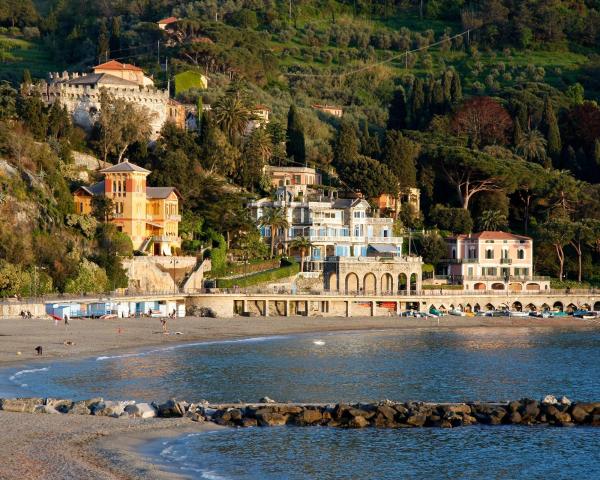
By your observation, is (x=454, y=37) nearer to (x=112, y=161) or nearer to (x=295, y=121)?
(x=295, y=121)

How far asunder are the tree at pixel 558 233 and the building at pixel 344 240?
12.4m

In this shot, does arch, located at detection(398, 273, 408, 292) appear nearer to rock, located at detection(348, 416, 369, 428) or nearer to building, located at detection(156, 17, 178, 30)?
building, located at detection(156, 17, 178, 30)

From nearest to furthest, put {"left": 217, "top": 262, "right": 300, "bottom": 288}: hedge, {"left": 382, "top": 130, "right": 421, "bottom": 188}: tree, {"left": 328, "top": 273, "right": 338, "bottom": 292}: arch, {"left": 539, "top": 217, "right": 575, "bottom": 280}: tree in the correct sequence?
{"left": 217, "top": 262, "right": 300, "bottom": 288}: hedge → {"left": 328, "top": 273, "right": 338, "bottom": 292}: arch → {"left": 539, "top": 217, "right": 575, "bottom": 280}: tree → {"left": 382, "top": 130, "right": 421, "bottom": 188}: tree

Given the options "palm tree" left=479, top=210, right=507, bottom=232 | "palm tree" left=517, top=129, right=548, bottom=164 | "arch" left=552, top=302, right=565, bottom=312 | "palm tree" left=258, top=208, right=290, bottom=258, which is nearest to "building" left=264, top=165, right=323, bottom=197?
"palm tree" left=258, top=208, right=290, bottom=258

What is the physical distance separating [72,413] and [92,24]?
121m

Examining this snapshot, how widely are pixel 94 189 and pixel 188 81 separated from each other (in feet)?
93.4

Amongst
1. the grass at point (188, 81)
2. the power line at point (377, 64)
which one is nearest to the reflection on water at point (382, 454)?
the grass at point (188, 81)

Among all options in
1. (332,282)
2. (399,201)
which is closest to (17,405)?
(332,282)

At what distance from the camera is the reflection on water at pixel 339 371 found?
152 ft

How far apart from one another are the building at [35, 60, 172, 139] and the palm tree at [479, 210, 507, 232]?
28.6 meters

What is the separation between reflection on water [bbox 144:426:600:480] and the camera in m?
33.2

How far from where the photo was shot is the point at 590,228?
10062 cm

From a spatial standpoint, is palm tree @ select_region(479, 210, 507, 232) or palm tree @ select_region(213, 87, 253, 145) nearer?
palm tree @ select_region(213, 87, 253, 145)

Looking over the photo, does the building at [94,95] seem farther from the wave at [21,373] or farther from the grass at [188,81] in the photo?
the wave at [21,373]
